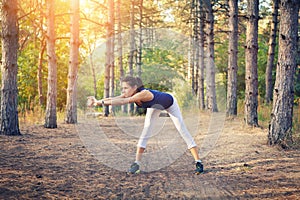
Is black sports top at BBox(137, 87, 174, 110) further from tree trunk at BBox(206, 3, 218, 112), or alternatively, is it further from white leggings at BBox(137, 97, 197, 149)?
tree trunk at BBox(206, 3, 218, 112)

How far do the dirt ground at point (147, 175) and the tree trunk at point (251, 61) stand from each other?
346 cm

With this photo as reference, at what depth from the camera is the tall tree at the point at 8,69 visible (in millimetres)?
9555

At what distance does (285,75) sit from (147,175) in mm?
4314

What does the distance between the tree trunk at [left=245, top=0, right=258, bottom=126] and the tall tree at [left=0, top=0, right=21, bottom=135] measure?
24.8 feet

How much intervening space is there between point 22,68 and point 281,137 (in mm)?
22091

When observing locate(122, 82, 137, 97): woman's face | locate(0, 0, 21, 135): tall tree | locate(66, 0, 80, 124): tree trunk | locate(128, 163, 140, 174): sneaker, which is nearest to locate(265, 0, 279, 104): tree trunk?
locate(66, 0, 80, 124): tree trunk

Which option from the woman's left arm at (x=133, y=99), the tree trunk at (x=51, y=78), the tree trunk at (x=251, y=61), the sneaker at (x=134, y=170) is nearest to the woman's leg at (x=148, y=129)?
the sneaker at (x=134, y=170)

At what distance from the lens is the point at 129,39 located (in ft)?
82.5

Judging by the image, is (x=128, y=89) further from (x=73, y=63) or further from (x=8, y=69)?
(x=73, y=63)

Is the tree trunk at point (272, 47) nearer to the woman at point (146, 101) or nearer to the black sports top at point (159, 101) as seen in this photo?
the woman at point (146, 101)

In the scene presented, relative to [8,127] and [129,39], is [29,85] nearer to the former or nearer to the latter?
[129,39]

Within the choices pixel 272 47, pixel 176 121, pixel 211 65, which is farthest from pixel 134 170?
pixel 272 47

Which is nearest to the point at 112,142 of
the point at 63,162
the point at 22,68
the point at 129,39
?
the point at 63,162

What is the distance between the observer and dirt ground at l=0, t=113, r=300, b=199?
504cm
